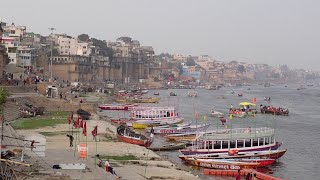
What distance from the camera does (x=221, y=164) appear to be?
1136 inches

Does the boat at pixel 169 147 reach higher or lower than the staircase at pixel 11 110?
lower

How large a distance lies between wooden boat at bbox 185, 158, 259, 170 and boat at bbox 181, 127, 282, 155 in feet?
4.89

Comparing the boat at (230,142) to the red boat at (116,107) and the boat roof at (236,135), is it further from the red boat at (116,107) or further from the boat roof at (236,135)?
the red boat at (116,107)

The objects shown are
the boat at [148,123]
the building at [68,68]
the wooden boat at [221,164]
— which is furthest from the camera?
the building at [68,68]

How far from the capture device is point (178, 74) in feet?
617

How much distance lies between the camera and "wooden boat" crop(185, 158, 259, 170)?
94.5 ft

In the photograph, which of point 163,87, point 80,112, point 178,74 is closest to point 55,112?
point 80,112

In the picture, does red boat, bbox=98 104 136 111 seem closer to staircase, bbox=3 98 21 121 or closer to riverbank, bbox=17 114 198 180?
staircase, bbox=3 98 21 121

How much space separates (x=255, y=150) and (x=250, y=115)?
1342 inches

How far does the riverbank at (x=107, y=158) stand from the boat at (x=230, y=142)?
3238 millimetres

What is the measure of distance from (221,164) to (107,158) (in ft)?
21.5

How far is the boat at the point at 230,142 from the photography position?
31266 millimetres

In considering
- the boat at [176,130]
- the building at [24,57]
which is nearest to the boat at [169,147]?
the boat at [176,130]

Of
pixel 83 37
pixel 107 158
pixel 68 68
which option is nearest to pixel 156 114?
pixel 107 158
